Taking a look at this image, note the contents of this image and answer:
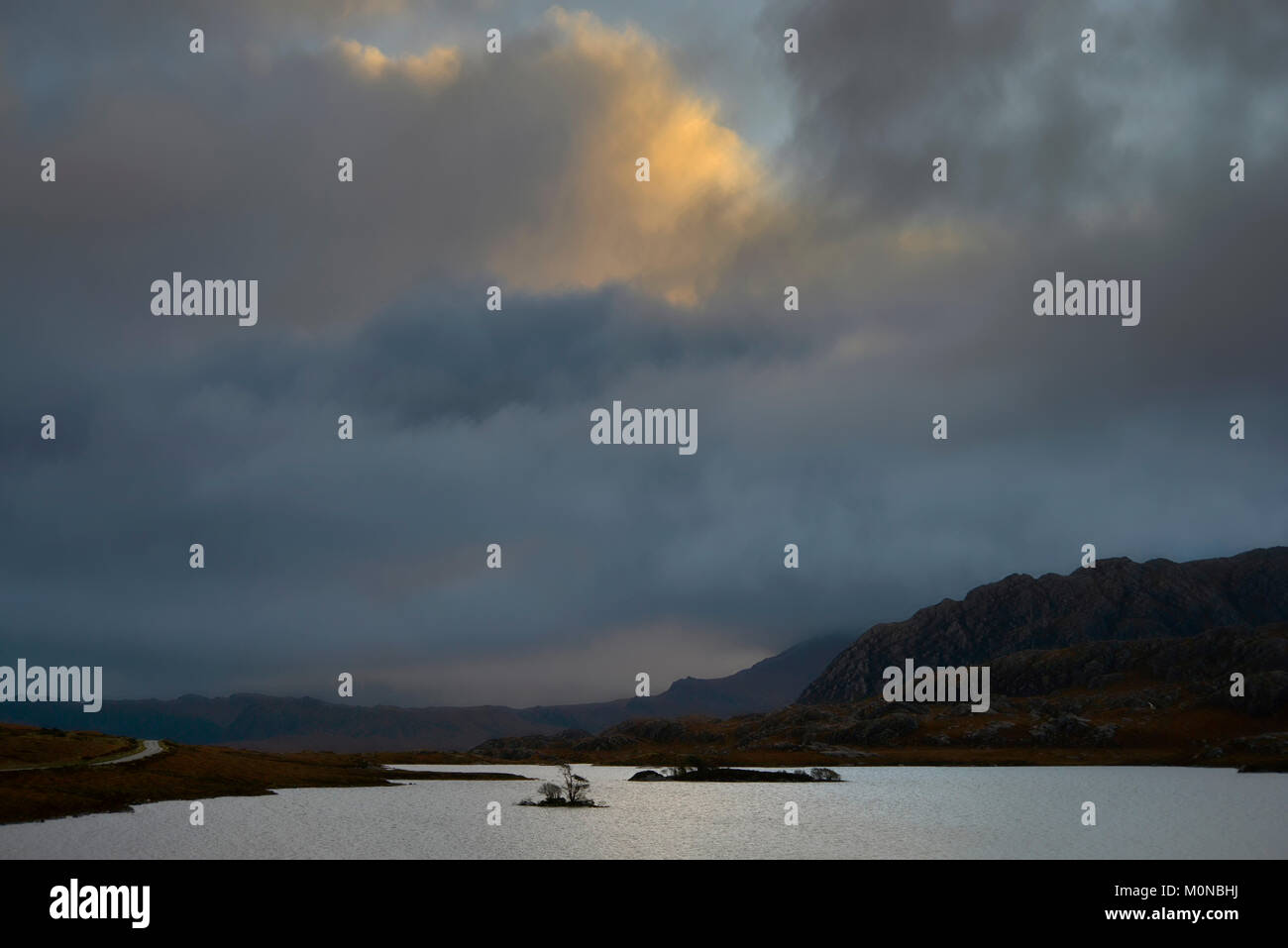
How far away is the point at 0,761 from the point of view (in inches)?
4658

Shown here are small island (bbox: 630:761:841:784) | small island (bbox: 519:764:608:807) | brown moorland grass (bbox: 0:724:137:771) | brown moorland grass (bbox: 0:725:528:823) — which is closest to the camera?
brown moorland grass (bbox: 0:725:528:823)

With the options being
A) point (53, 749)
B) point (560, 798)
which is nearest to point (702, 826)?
point (560, 798)

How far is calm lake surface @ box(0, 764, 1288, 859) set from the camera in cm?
7956

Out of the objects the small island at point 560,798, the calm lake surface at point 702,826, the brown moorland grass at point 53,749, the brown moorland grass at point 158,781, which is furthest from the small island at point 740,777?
the brown moorland grass at point 53,749

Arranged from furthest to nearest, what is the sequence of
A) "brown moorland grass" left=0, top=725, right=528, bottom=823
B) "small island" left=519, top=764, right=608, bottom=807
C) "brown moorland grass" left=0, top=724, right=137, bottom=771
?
"small island" left=519, top=764, right=608, bottom=807, "brown moorland grass" left=0, top=724, right=137, bottom=771, "brown moorland grass" left=0, top=725, right=528, bottom=823

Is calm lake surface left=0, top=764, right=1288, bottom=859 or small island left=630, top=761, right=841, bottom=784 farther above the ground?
calm lake surface left=0, top=764, right=1288, bottom=859

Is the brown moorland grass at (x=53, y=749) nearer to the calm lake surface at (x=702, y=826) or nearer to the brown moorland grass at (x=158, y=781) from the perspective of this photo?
the brown moorland grass at (x=158, y=781)

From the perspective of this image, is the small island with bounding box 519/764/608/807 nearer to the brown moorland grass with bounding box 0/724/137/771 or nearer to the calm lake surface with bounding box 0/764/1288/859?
the calm lake surface with bounding box 0/764/1288/859

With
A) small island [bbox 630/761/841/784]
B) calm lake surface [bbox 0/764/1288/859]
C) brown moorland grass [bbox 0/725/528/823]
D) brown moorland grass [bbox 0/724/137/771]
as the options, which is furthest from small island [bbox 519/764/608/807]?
brown moorland grass [bbox 0/724/137/771]

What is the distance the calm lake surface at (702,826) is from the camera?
3132 inches
